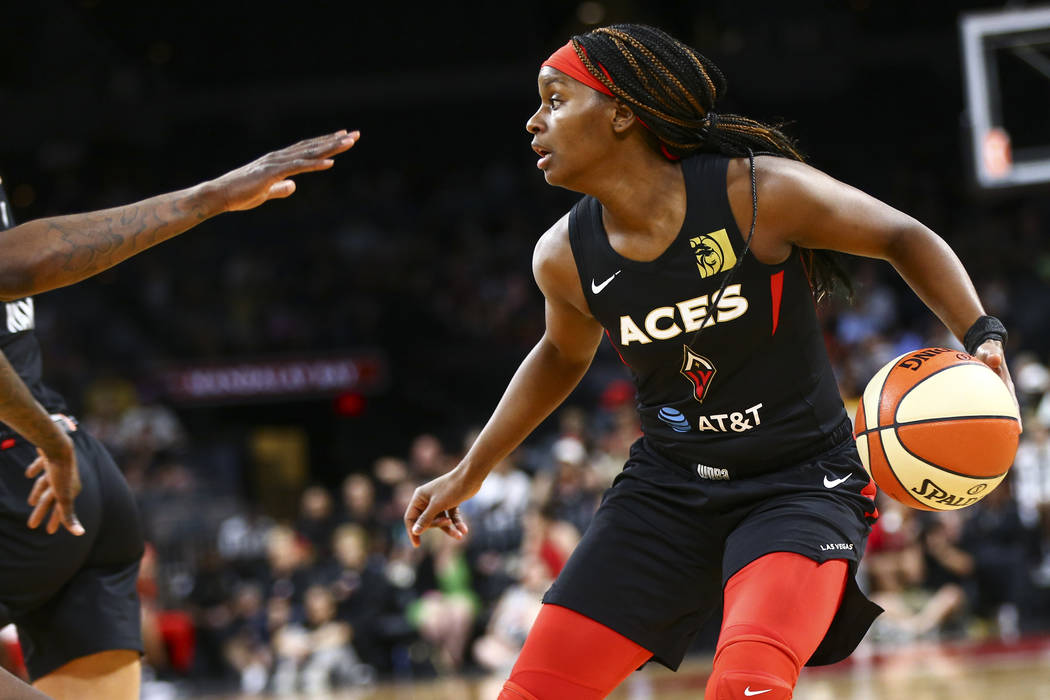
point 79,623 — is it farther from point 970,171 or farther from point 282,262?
point 282,262

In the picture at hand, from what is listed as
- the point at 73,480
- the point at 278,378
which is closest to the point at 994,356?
the point at 73,480

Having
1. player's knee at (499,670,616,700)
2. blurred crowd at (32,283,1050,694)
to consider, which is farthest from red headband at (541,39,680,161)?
blurred crowd at (32,283,1050,694)

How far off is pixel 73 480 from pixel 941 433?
215 centimetres

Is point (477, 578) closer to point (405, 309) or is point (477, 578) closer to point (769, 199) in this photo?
point (769, 199)

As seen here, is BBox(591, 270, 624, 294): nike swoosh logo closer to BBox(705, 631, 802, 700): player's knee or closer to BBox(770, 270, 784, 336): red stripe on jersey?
BBox(770, 270, 784, 336): red stripe on jersey

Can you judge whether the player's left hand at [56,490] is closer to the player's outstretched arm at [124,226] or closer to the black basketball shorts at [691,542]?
the player's outstretched arm at [124,226]

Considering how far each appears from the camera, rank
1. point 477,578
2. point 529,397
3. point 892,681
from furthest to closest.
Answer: point 477,578 < point 892,681 < point 529,397

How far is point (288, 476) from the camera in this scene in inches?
742

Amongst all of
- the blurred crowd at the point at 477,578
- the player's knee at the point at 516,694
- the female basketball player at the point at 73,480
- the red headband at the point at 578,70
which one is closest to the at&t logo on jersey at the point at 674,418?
the red headband at the point at 578,70

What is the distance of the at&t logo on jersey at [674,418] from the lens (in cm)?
313

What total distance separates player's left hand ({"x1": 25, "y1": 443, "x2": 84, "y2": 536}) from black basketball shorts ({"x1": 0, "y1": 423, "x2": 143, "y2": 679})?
95 mm

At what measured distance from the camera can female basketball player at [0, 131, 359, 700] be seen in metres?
2.67

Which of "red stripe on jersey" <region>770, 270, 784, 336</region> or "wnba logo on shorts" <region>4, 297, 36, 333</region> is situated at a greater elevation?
"wnba logo on shorts" <region>4, 297, 36, 333</region>

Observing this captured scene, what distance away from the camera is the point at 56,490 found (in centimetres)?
300
